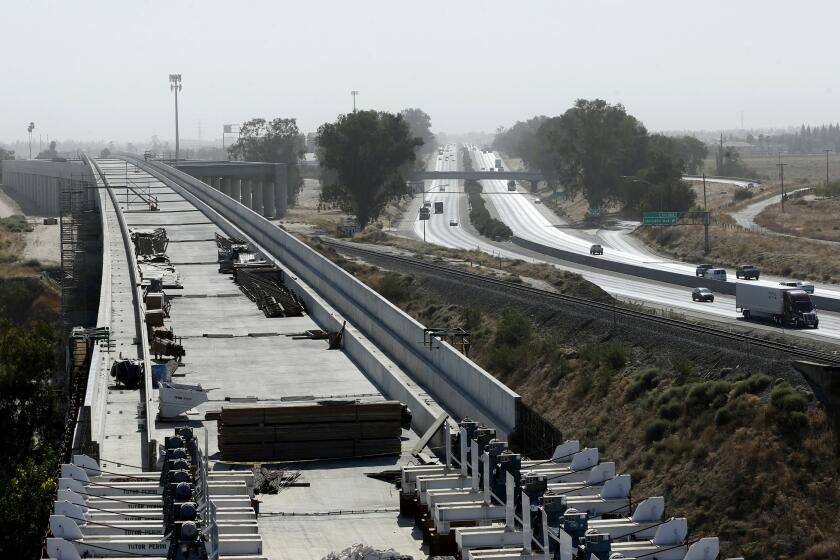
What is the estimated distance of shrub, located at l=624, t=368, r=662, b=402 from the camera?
145 feet

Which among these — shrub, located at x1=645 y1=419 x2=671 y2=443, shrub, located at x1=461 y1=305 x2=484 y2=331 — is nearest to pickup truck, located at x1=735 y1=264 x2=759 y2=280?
shrub, located at x1=461 y1=305 x2=484 y2=331

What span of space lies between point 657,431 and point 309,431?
14903mm

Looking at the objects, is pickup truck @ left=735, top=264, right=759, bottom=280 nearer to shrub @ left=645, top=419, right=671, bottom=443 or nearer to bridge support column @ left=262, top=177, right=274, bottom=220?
shrub @ left=645, top=419, right=671, bottom=443

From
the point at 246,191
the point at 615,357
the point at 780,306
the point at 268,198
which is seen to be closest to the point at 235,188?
the point at 246,191

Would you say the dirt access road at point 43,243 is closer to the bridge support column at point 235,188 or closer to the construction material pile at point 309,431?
the bridge support column at point 235,188

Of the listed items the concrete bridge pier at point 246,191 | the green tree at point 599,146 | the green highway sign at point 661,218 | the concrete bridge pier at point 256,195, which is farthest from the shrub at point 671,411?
the green tree at point 599,146

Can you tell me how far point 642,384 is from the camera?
44500 millimetres

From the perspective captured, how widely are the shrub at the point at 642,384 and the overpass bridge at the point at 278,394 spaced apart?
8.45m

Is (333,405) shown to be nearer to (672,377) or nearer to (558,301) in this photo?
(672,377)

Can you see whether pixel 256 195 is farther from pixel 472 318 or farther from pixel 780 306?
pixel 780 306

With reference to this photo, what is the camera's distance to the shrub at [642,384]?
145 feet

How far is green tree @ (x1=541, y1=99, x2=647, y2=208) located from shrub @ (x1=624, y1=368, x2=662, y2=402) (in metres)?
113

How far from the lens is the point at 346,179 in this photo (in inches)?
5182

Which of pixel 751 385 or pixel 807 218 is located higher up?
pixel 807 218
